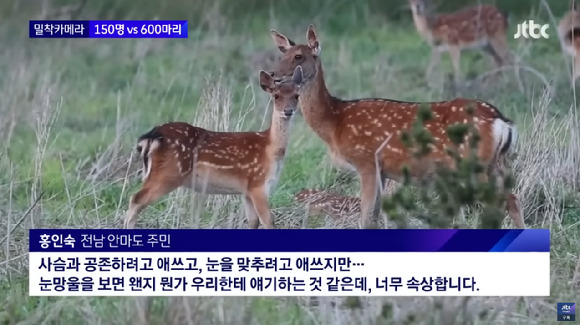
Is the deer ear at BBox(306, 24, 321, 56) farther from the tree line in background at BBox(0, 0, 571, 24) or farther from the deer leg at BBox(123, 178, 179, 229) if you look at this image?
the deer leg at BBox(123, 178, 179, 229)

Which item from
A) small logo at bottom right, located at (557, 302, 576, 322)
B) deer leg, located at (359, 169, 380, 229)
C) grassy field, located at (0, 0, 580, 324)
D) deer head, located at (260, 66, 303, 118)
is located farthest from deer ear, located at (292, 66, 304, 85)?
small logo at bottom right, located at (557, 302, 576, 322)

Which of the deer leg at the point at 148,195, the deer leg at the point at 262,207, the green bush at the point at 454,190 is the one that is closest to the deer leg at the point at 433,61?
the deer leg at the point at 262,207

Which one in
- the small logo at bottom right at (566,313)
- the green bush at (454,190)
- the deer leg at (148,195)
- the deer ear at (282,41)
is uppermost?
the deer ear at (282,41)

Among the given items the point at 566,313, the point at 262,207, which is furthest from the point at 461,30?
the point at 566,313

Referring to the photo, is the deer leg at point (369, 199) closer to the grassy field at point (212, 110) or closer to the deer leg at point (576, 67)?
the grassy field at point (212, 110)

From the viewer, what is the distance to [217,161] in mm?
5531

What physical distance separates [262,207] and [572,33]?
1.31 meters

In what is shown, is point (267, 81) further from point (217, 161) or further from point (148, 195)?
point (148, 195)

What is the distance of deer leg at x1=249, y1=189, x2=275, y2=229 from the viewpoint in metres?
5.42

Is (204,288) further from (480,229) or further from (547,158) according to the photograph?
(547,158)

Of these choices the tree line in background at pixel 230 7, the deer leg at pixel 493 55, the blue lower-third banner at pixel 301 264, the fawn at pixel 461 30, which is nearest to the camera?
the blue lower-third banner at pixel 301 264

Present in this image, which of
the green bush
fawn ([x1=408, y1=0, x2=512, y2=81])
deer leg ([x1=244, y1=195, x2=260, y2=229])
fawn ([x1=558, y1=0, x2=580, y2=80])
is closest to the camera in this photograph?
the green bush

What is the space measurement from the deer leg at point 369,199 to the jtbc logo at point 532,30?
0.75 m

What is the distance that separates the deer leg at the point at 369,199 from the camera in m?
5.48
